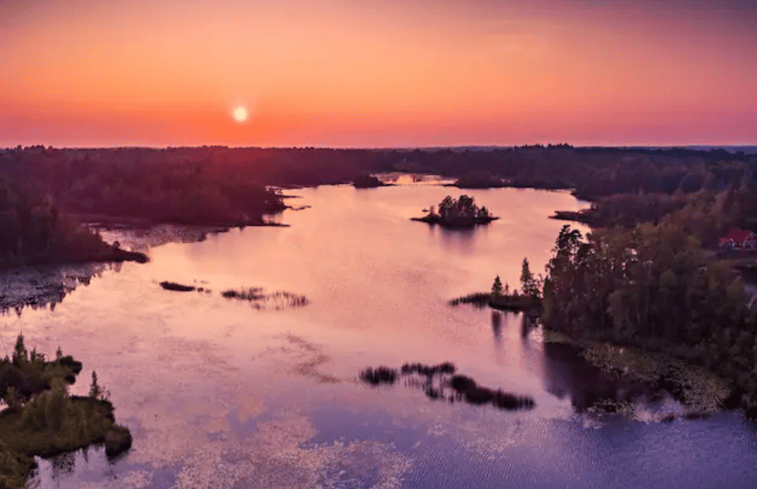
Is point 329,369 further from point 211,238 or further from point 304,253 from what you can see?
point 211,238

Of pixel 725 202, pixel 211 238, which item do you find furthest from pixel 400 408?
pixel 725 202

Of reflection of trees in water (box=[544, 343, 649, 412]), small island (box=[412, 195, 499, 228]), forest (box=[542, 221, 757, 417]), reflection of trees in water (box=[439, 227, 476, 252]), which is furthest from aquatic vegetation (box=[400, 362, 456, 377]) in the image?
small island (box=[412, 195, 499, 228])

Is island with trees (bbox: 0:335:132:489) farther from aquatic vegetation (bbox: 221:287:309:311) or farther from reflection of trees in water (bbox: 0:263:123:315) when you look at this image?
reflection of trees in water (bbox: 0:263:123:315)

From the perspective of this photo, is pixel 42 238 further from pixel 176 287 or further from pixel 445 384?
pixel 445 384

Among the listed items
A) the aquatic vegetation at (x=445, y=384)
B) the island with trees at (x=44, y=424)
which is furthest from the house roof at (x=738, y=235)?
the island with trees at (x=44, y=424)

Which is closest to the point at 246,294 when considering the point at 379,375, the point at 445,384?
the point at 379,375

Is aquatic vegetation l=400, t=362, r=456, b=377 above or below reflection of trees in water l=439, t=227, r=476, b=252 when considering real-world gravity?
below
